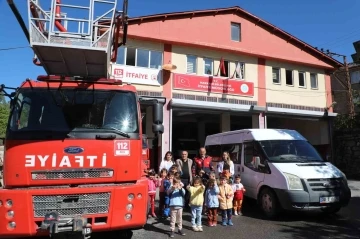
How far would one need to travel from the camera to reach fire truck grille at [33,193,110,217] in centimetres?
469

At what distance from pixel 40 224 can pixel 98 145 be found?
4.49 ft

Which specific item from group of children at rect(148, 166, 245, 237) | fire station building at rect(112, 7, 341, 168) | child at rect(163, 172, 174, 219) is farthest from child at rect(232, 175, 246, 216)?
fire station building at rect(112, 7, 341, 168)

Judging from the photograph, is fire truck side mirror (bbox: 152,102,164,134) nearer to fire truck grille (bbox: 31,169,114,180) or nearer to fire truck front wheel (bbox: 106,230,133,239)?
fire truck grille (bbox: 31,169,114,180)

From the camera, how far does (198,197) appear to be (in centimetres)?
697

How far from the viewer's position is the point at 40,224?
468 cm

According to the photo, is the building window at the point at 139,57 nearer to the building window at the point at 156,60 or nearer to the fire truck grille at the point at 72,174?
the building window at the point at 156,60

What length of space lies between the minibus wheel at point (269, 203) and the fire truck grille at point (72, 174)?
4.36 metres

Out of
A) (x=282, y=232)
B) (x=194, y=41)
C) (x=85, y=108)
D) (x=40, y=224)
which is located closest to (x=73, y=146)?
(x=85, y=108)

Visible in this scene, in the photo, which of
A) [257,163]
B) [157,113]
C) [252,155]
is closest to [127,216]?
[157,113]

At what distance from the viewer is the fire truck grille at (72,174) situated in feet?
15.9

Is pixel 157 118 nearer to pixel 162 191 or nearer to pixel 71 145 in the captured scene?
pixel 71 145

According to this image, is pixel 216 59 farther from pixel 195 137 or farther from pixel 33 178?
pixel 33 178

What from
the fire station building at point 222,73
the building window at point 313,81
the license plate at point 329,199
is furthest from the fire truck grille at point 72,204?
the building window at point 313,81

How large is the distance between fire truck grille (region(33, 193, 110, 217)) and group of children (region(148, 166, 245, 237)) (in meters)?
2.05
